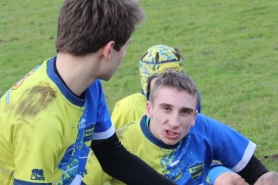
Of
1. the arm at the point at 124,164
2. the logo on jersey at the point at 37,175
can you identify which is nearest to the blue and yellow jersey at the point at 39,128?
the logo on jersey at the point at 37,175

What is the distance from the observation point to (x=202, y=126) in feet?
12.4

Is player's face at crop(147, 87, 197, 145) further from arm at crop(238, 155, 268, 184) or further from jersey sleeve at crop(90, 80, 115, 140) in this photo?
arm at crop(238, 155, 268, 184)

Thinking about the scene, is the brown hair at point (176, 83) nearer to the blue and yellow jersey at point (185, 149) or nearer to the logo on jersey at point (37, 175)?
the blue and yellow jersey at point (185, 149)

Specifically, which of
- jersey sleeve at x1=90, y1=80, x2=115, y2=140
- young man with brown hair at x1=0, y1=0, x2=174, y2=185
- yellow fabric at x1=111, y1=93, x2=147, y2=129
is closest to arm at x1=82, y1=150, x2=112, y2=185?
jersey sleeve at x1=90, y1=80, x2=115, y2=140

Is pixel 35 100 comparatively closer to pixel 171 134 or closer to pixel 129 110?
pixel 171 134

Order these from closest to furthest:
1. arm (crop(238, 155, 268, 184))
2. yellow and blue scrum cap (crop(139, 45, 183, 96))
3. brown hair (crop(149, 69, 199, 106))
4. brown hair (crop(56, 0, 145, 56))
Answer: brown hair (crop(56, 0, 145, 56)), brown hair (crop(149, 69, 199, 106)), arm (crop(238, 155, 268, 184)), yellow and blue scrum cap (crop(139, 45, 183, 96))

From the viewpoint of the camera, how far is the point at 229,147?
3.77 metres

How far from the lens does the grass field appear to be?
7.81 meters

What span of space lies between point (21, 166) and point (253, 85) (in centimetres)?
679

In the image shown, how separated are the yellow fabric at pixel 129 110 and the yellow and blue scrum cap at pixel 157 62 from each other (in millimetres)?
105

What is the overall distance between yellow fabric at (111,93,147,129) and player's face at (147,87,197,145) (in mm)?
1039

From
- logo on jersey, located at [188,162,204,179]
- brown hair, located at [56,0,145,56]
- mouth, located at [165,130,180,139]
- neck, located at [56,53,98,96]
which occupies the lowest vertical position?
logo on jersey, located at [188,162,204,179]

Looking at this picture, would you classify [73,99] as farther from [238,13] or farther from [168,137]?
[238,13]

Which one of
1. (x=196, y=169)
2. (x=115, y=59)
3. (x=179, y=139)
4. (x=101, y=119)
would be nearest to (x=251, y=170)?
(x=196, y=169)
